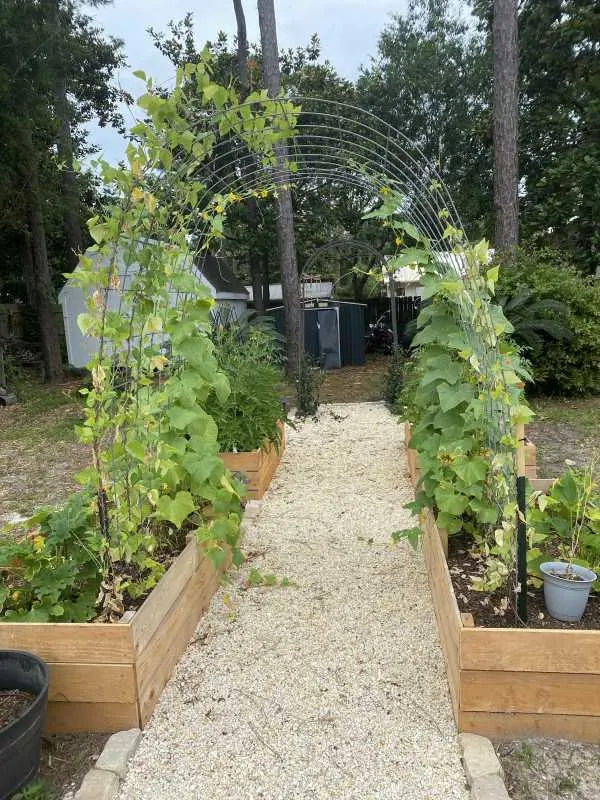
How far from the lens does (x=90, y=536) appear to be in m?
2.20

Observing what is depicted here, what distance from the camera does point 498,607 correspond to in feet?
6.70

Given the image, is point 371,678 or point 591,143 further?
point 591,143

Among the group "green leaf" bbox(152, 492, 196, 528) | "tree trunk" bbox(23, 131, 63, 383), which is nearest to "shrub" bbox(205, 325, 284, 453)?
"green leaf" bbox(152, 492, 196, 528)

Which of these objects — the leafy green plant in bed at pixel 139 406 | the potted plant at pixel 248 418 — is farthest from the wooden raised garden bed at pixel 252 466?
the leafy green plant in bed at pixel 139 406

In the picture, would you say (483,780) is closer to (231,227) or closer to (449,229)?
(449,229)

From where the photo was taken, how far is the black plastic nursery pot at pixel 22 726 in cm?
149

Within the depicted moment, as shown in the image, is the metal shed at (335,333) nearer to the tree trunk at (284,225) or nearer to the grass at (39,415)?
the tree trunk at (284,225)

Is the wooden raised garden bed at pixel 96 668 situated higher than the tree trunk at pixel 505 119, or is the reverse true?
the tree trunk at pixel 505 119

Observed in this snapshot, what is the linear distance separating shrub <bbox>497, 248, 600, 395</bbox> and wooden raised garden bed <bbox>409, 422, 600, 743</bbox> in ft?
18.9

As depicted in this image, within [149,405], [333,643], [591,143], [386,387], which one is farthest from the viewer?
[591,143]

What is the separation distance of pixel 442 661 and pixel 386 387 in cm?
570

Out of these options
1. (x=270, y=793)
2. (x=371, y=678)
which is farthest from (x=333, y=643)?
(x=270, y=793)

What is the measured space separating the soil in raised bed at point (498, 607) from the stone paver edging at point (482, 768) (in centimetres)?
35

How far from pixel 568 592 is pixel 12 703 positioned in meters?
1.79
